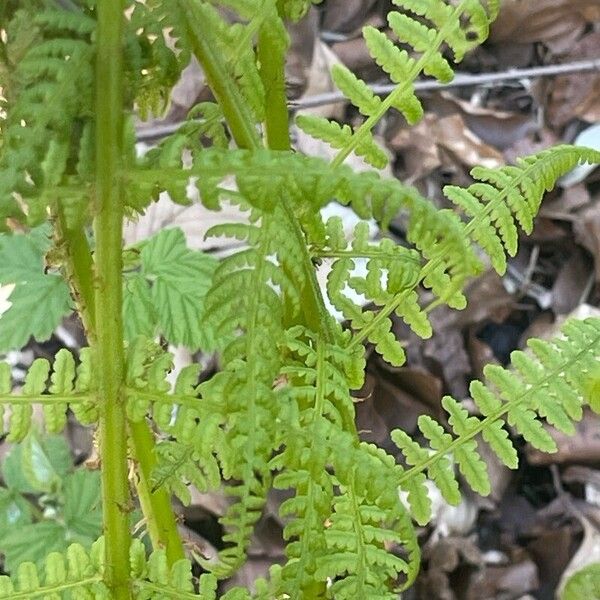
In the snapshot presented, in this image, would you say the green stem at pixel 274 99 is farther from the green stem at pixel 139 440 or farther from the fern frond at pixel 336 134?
the green stem at pixel 139 440

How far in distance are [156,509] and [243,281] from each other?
0.30 meters

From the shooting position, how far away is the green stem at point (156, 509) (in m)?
0.68

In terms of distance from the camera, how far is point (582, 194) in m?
1.75

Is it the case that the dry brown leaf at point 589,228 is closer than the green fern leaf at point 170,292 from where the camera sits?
No

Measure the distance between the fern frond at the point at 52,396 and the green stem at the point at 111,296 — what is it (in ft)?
Result: 0.10

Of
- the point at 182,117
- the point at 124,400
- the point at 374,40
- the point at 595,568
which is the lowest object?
the point at 595,568

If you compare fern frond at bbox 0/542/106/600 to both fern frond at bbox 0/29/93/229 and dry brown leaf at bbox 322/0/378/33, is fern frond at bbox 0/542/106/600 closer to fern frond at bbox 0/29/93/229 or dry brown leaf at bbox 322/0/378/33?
fern frond at bbox 0/29/93/229

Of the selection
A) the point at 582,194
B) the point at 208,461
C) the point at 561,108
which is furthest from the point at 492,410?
the point at 561,108

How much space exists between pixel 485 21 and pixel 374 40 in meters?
0.08

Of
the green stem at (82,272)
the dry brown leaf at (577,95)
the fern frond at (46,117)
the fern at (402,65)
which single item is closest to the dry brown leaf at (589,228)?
the dry brown leaf at (577,95)

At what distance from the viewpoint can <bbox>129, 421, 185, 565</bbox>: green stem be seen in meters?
0.68

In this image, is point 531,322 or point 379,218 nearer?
point 379,218

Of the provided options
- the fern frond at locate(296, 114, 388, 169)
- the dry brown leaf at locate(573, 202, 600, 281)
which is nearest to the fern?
the fern frond at locate(296, 114, 388, 169)

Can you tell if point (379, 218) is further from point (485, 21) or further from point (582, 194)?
point (582, 194)
